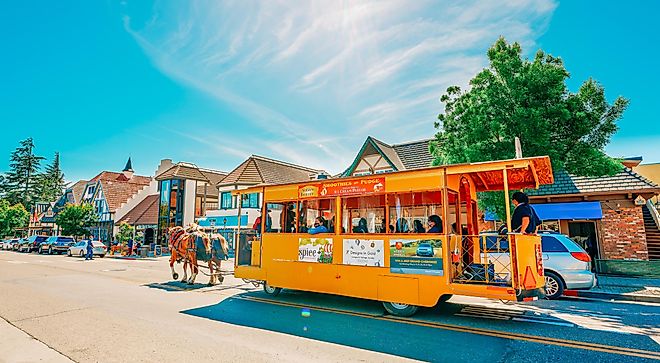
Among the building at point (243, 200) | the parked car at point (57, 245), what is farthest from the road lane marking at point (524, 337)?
the parked car at point (57, 245)

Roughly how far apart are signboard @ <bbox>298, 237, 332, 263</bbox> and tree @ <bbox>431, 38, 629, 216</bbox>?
6.63 meters

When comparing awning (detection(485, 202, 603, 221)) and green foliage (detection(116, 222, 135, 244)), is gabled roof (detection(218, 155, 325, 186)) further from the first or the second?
awning (detection(485, 202, 603, 221))

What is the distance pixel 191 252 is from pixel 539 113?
41.0ft

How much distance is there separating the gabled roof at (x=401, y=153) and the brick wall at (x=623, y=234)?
31.4 ft

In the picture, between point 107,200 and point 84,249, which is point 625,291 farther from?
point 107,200

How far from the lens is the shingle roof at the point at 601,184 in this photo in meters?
15.2

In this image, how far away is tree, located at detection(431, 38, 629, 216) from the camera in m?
11.9

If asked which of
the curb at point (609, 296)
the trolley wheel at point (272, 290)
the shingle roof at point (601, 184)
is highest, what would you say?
the shingle roof at point (601, 184)

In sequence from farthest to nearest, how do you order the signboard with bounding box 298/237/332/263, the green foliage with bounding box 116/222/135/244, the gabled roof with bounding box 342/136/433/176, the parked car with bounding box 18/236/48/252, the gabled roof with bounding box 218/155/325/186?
the parked car with bounding box 18/236/48/252 → the green foliage with bounding box 116/222/135/244 → the gabled roof with bounding box 218/155/325/186 → the gabled roof with bounding box 342/136/433/176 → the signboard with bounding box 298/237/332/263

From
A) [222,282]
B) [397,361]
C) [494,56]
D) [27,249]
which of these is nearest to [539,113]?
[494,56]

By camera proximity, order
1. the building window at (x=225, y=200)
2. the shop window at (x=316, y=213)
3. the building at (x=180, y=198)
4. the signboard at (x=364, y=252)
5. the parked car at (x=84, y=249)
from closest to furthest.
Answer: the signboard at (x=364, y=252)
the shop window at (x=316, y=213)
the parked car at (x=84, y=249)
the building window at (x=225, y=200)
the building at (x=180, y=198)

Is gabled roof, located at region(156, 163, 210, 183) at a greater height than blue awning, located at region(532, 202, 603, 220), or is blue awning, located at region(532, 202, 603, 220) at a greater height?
gabled roof, located at region(156, 163, 210, 183)

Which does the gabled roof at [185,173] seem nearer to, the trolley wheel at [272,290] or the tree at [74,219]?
the tree at [74,219]

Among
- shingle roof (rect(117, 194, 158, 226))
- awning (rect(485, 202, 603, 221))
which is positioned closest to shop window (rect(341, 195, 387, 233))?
awning (rect(485, 202, 603, 221))
